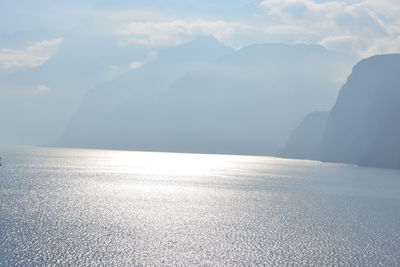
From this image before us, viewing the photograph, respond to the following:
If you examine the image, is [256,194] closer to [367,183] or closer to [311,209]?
[311,209]

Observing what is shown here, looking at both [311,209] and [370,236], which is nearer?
[370,236]

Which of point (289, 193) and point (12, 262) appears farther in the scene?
point (289, 193)

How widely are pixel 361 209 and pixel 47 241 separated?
53.8m

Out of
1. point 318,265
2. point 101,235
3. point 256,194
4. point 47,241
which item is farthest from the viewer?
point 256,194

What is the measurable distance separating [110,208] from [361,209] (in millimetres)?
42185

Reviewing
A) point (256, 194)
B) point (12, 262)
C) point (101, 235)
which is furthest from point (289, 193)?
point (12, 262)

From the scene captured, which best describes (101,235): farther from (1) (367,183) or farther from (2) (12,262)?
(1) (367,183)

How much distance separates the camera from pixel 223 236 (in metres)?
49.3

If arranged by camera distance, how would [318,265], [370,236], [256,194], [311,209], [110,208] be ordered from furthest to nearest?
[256,194], [311,209], [110,208], [370,236], [318,265]

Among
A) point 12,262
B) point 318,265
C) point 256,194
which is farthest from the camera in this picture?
point 256,194

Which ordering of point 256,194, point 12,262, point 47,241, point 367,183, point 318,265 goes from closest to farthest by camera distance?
point 12,262, point 318,265, point 47,241, point 256,194, point 367,183

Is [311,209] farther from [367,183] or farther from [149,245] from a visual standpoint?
[367,183]

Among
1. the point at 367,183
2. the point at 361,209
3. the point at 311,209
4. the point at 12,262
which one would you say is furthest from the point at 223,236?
the point at 367,183

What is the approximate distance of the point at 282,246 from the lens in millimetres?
45156
